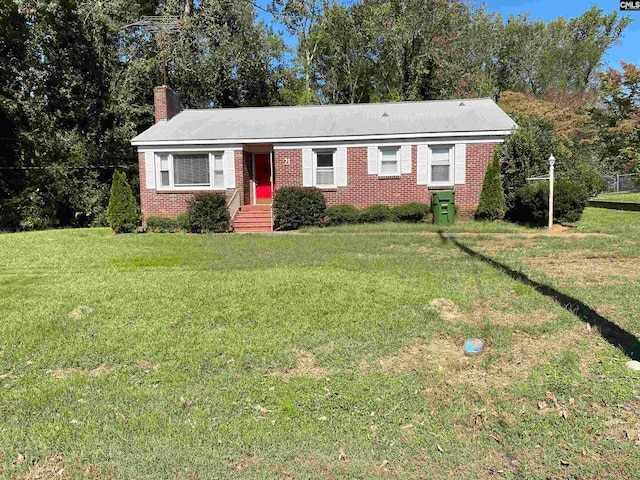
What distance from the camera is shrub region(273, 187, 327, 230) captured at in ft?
49.8

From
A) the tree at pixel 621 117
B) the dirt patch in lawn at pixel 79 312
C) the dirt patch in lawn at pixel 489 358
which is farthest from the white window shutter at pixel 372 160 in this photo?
the tree at pixel 621 117

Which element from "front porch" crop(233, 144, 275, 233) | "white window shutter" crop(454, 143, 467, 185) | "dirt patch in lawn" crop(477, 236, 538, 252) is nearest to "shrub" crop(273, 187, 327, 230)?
"front porch" crop(233, 144, 275, 233)

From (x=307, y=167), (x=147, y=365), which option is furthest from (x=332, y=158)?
(x=147, y=365)

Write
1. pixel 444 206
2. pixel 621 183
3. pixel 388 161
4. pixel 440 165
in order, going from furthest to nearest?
1. pixel 621 183
2. pixel 388 161
3. pixel 440 165
4. pixel 444 206

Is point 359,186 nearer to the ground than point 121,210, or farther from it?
farther from it

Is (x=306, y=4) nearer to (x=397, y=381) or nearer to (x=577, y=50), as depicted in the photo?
(x=577, y=50)

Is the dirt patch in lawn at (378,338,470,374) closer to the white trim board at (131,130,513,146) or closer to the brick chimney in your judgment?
the white trim board at (131,130,513,146)

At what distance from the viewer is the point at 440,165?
15.9m

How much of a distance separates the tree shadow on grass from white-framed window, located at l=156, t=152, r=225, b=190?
11.4 meters

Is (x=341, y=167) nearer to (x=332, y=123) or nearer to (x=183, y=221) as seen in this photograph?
(x=332, y=123)

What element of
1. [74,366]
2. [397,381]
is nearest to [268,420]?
[397,381]

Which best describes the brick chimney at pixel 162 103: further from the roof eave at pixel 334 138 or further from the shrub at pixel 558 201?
the shrub at pixel 558 201

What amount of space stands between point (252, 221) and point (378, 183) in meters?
4.48

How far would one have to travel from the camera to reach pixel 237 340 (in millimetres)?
4824
